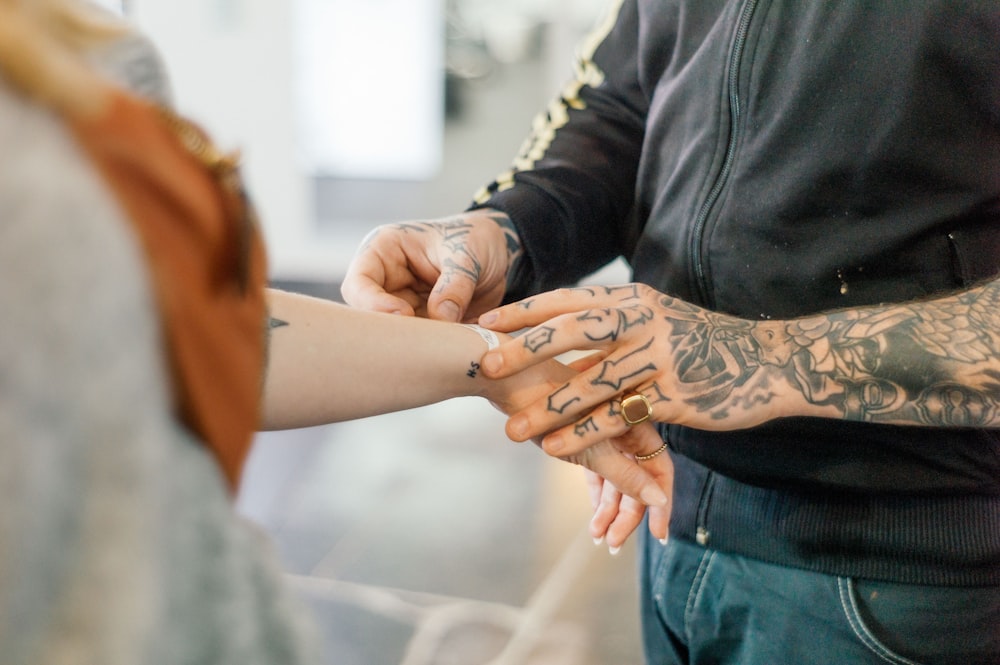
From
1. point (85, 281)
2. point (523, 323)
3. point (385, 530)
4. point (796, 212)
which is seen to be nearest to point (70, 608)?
point (85, 281)

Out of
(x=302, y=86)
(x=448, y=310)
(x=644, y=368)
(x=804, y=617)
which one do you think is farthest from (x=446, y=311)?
(x=302, y=86)

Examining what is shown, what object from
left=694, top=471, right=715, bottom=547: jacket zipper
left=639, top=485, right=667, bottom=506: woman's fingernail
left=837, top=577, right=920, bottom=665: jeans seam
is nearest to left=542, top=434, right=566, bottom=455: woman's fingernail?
left=639, top=485, right=667, bottom=506: woman's fingernail

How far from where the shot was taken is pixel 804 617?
951 millimetres

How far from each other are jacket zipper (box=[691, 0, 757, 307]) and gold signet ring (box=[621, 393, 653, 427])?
20cm

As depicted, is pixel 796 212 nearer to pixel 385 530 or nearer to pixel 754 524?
pixel 754 524

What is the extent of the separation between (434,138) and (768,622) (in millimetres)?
3183

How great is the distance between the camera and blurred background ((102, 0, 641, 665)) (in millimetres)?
2137

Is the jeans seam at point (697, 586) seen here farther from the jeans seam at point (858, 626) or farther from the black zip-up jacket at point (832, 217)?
the jeans seam at point (858, 626)

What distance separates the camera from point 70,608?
38 centimetres

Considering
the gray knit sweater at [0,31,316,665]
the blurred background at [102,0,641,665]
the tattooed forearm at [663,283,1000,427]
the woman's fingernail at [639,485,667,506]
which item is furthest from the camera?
the blurred background at [102,0,641,665]

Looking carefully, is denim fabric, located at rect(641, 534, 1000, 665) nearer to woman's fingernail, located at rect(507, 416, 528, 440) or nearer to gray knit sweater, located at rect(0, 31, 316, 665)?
woman's fingernail, located at rect(507, 416, 528, 440)

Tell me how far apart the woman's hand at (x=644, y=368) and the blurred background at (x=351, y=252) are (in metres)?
1.30

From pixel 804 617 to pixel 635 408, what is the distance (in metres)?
0.34

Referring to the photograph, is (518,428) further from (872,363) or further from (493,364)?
(872,363)
